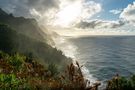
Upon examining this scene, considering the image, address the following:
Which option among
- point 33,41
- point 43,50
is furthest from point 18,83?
point 33,41

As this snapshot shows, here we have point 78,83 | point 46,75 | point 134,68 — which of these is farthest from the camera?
point 134,68

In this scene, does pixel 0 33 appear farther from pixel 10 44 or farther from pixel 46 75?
pixel 46 75

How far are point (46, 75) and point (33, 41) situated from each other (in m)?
123

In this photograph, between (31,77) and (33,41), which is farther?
(33,41)

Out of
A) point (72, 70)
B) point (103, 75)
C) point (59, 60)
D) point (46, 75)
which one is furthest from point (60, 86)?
point (59, 60)

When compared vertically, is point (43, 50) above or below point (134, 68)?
above

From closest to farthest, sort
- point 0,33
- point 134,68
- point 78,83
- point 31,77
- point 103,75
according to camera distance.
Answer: point 78,83
point 31,77
point 103,75
point 134,68
point 0,33

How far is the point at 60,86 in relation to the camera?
7.20m

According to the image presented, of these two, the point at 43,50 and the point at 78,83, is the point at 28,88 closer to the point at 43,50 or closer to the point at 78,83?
the point at 78,83

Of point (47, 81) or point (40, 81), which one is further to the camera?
point (47, 81)

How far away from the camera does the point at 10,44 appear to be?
115 m

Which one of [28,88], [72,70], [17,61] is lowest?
[28,88]

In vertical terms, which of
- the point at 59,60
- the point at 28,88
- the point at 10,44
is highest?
the point at 10,44

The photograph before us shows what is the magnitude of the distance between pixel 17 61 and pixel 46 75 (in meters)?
5.14
